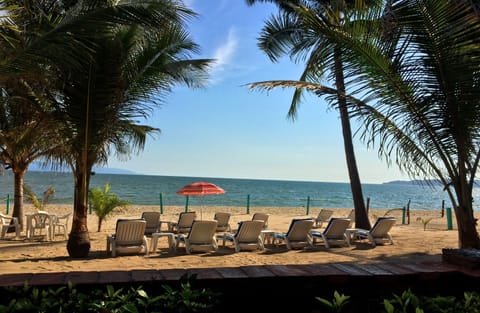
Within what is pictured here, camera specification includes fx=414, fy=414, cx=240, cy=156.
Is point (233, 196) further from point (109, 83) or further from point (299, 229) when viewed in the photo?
point (109, 83)

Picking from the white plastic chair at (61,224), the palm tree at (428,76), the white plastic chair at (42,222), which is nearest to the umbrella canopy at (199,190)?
the white plastic chair at (61,224)

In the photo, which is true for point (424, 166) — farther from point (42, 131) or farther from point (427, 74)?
point (42, 131)

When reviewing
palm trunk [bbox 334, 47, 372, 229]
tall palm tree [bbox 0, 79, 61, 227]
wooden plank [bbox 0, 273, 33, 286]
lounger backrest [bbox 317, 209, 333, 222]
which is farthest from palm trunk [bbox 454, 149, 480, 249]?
lounger backrest [bbox 317, 209, 333, 222]

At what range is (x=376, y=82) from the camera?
17.2 feet

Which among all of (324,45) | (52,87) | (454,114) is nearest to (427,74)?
(454,114)

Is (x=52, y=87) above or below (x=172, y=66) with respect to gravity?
below

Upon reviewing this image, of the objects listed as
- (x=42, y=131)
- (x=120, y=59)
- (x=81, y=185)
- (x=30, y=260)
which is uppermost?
(x=120, y=59)

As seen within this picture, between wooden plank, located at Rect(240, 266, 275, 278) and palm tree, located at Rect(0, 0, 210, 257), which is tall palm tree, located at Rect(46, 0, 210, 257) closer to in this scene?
palm tree, located at Rect(0, 0, 210, 257)

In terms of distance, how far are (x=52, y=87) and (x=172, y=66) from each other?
2.43 m

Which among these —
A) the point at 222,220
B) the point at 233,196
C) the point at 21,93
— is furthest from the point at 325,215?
the point at 233,196

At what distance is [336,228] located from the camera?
10656mm

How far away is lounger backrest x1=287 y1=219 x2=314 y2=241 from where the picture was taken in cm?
1023

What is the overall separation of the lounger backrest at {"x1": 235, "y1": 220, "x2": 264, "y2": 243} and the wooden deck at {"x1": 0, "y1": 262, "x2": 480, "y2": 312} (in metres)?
7.25

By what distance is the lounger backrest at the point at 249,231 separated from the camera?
9.78 m
